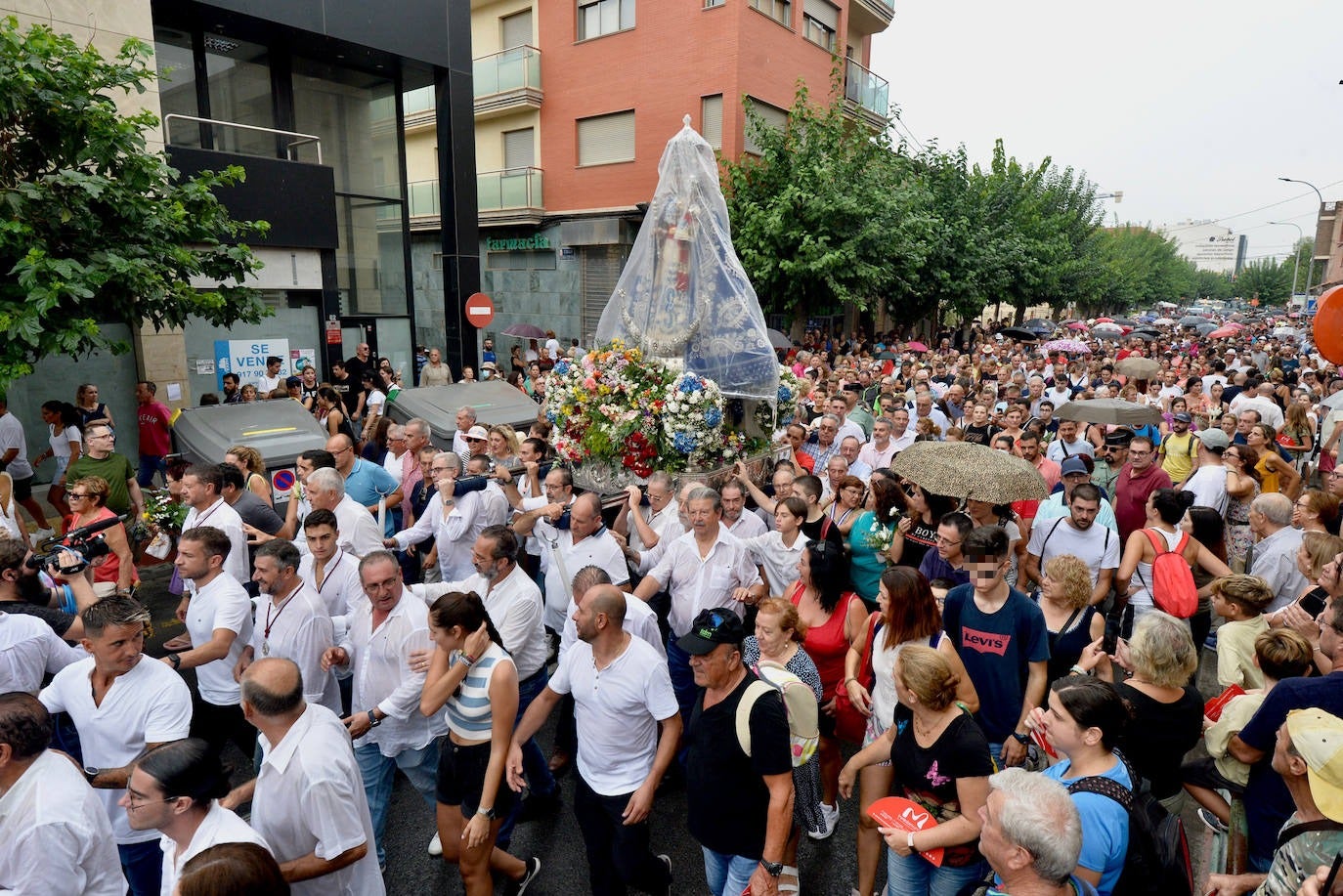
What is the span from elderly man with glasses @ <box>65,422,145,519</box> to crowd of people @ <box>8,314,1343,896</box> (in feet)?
0.30

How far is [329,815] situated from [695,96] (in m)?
20.4

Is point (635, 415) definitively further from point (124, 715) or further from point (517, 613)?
point (124, 715)

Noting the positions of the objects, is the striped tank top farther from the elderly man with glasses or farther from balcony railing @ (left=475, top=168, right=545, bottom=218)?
balcony railing @ (left=475, top=168, right=545, bottom=218)

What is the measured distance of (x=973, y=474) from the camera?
5164mm

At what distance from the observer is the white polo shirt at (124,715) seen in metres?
3.34

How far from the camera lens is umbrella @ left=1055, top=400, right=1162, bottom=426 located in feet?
24.9

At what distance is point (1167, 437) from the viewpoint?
8.18 m

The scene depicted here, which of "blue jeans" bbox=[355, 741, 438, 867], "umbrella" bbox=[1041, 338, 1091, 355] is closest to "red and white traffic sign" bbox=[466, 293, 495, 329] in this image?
"blue jeans" bbox=[355, 741, 438, 867]

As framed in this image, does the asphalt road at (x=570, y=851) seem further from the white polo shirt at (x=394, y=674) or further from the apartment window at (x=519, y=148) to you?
the apartment window at (x=519, y=148)

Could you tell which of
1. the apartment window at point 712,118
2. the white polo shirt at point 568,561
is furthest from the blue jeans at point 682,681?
the apartment window at point 712,118

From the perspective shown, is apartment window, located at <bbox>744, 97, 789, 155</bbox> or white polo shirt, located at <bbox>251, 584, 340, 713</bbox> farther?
apartment window, located at <bbox>744, 97, 789, 155</bbox>

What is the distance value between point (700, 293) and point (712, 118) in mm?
14960

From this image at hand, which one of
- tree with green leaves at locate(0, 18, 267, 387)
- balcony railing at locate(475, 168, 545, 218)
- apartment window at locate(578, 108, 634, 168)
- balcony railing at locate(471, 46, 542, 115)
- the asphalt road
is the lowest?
the asphalt road

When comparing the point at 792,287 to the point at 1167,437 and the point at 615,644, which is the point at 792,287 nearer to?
the point at 1167,437
